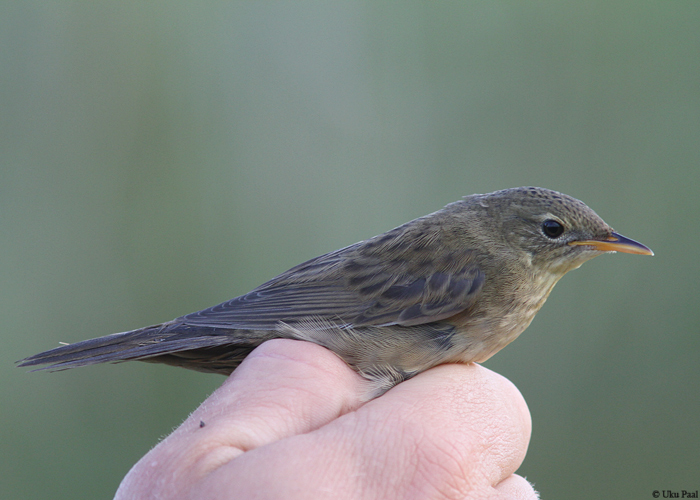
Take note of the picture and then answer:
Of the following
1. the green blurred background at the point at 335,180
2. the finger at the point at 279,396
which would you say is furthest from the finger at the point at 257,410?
the green blurred background at the point at 335,180

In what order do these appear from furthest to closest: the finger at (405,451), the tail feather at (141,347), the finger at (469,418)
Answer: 1. the tail feather at (141,347)
2. the finger at (469,418)
3. the finger at (405,451)

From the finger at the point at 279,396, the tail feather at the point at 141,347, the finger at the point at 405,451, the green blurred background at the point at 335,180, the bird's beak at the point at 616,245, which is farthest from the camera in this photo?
the green blurred background at the point at 335,180

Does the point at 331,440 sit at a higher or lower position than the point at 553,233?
lower

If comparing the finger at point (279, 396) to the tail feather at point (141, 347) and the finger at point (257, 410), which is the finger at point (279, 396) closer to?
the finger at point (257, 410)

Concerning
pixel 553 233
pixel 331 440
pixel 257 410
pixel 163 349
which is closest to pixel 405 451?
pixel 331 440

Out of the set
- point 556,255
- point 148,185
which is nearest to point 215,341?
point 556,255

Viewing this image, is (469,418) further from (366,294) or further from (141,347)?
(141,347)

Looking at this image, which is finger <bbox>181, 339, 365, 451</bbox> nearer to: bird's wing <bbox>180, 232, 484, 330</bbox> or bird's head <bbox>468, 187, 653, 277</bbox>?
bird's wing <bbox>180, 232, 484, 330</bbox>
